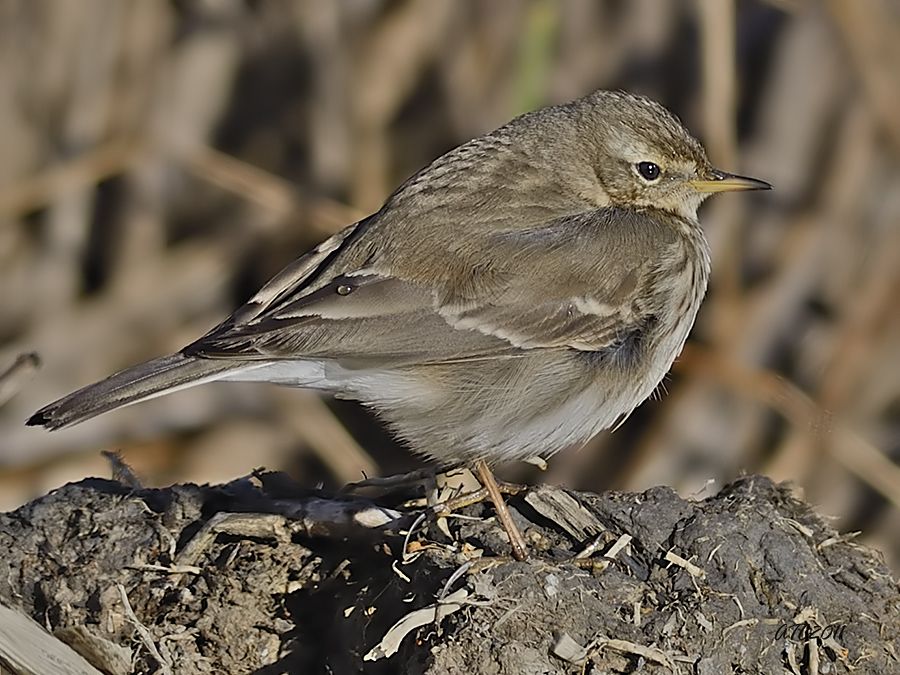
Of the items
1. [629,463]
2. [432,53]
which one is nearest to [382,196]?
[432,53]

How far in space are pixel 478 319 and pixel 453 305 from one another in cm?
8

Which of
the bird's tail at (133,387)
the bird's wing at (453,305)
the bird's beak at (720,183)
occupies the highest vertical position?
the bird's tail at (133,387)

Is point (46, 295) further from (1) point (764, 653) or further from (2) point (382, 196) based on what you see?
(1) point (764, 653)

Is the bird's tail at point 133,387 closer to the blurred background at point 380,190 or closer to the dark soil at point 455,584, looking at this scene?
the dark soil at point 455,584

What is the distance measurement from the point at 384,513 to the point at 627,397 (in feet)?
2.87

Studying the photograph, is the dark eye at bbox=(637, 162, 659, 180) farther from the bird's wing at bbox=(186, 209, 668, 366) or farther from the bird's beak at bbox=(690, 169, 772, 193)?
the bird's wing at bbox=(186, 209, 668, 366)

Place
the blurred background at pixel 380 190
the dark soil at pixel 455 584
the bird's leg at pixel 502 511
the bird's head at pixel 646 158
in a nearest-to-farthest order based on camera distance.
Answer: the dark soil at pixel 455 584 → the bird's leg at pixel 502 511 → the bird's head at pixel 646 158 → the blurred background at pixel 380 190

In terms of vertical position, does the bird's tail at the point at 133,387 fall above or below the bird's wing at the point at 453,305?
above

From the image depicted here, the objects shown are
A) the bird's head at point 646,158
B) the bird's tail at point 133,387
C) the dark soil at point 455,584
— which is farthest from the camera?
the bird's head at point 646,158

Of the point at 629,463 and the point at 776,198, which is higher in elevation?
the point at 776,198

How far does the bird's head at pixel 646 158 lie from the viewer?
5180 millimetres

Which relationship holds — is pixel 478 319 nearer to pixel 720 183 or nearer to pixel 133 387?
pixel 133 387

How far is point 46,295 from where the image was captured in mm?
7387

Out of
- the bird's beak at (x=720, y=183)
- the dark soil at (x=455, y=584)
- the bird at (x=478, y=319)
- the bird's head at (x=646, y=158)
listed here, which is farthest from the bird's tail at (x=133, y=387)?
the bird's beak at (x=720, y=183)
